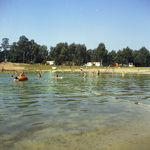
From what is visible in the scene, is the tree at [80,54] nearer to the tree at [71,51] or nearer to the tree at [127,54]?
the tree at [71,51]

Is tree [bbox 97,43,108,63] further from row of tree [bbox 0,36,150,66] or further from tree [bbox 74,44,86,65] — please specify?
tree [bbox 74,44,86,65]

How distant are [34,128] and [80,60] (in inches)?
4960

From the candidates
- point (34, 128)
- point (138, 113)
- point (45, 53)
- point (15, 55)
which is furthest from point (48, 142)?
point (45, 53)

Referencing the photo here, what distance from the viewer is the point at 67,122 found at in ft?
26.0

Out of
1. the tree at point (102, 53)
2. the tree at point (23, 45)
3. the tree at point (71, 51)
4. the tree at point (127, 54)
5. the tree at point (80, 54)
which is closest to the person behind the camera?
the tree at point (23, 45)

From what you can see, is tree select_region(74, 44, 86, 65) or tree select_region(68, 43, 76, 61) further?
tree select_region(68, 43, 76, 61)

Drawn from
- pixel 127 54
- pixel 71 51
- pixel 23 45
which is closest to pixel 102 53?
pixel 127 54

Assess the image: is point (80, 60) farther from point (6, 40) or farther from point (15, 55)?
point (6, 40)

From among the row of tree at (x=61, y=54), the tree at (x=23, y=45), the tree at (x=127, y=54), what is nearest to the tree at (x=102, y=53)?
the row of tree at (x=61, y=54)

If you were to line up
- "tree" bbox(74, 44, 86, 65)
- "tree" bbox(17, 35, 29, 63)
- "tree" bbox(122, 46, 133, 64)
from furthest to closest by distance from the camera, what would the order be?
"tree" bbox(122, 46, 133, 64), "tree" bbox(74, 44, 86, 65), "tree" bbox(17, 35, 29, 63)

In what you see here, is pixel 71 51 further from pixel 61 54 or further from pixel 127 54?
pixel 127 54

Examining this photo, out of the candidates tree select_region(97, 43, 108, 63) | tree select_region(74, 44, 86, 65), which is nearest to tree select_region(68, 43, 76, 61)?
tree select_region(74, 44, 86, 65)

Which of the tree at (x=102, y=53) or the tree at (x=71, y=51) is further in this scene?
the tree at (x=71, y=51)

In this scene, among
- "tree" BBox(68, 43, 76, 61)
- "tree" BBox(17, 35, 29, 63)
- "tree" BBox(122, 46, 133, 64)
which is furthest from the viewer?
"tree" BBox(68, 43, 76, 61)
